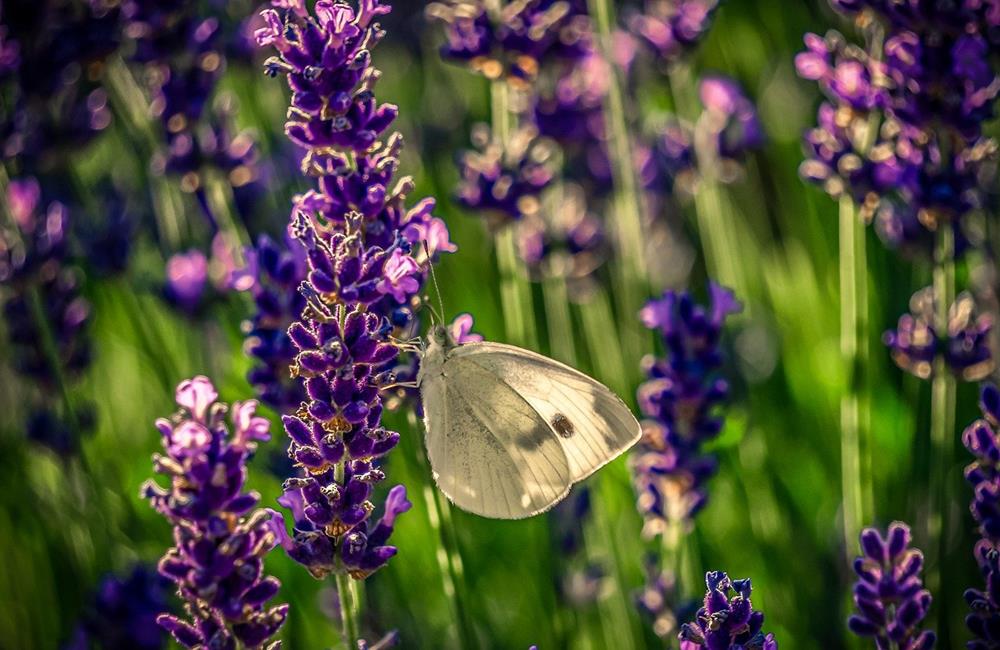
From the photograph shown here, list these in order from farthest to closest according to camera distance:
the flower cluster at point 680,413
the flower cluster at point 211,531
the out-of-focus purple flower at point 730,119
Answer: the out-of-focus purple flower at point 730,119
the flower cluster at point 680,413
the flower cluster at point 211,531

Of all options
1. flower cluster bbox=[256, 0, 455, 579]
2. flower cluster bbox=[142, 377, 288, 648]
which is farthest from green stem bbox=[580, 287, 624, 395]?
flower cluster bbox=[142, 377, 288, 648]

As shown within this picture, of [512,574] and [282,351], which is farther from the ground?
[282,351]

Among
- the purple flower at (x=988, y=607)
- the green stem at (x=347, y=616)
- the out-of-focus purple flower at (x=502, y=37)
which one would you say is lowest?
the purple flower at (x=988, y=607)

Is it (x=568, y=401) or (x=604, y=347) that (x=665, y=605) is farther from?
(x=604, y=347)

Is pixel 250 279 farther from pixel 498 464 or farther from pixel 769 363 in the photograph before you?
pixel 769 363

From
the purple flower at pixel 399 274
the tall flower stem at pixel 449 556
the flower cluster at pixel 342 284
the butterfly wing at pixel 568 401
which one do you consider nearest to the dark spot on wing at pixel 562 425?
the butterfly wing at pixel 568 401

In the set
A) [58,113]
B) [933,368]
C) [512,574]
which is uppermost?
[58,113]

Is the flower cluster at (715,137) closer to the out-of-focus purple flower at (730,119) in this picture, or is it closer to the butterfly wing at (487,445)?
the out-of-focus purple flower at (730,119)

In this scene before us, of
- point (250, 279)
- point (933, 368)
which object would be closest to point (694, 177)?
point (933, 368)
